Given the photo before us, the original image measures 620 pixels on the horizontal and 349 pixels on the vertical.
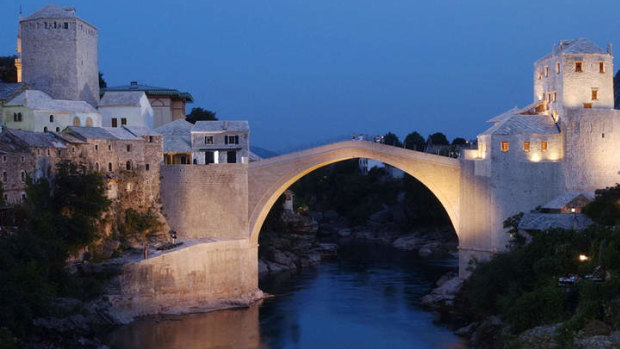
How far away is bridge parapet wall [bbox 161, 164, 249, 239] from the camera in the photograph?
2900cm

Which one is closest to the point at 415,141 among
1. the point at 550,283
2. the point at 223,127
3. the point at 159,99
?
the point at 159,99

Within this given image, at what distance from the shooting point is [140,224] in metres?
28.8

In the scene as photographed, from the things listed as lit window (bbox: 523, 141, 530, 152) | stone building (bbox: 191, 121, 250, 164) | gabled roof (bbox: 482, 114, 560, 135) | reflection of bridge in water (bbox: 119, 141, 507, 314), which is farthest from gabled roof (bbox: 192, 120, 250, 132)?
lit window (bbox: 523, 141, 530, 152)

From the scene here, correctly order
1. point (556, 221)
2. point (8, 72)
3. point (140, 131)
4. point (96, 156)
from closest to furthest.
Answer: point (556, 221) < point (96, 156) < point (140, 131) < point (8, 72)

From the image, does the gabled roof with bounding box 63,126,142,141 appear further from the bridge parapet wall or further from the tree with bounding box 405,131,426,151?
the tree with bounding box 405,131,426,151

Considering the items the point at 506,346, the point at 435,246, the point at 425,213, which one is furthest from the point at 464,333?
the point at 425,213

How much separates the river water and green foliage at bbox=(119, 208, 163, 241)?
13.2ft

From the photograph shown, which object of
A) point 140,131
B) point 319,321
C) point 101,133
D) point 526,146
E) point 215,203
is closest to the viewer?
point 319,321

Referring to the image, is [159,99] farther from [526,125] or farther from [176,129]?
[526,125]

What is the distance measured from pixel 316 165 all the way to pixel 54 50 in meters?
12.1

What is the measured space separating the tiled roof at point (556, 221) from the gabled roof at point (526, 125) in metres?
3.44

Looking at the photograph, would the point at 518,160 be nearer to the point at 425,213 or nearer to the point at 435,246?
the point at 435,246

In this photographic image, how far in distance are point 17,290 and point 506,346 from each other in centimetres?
1218

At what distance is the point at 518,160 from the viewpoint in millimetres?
27406
